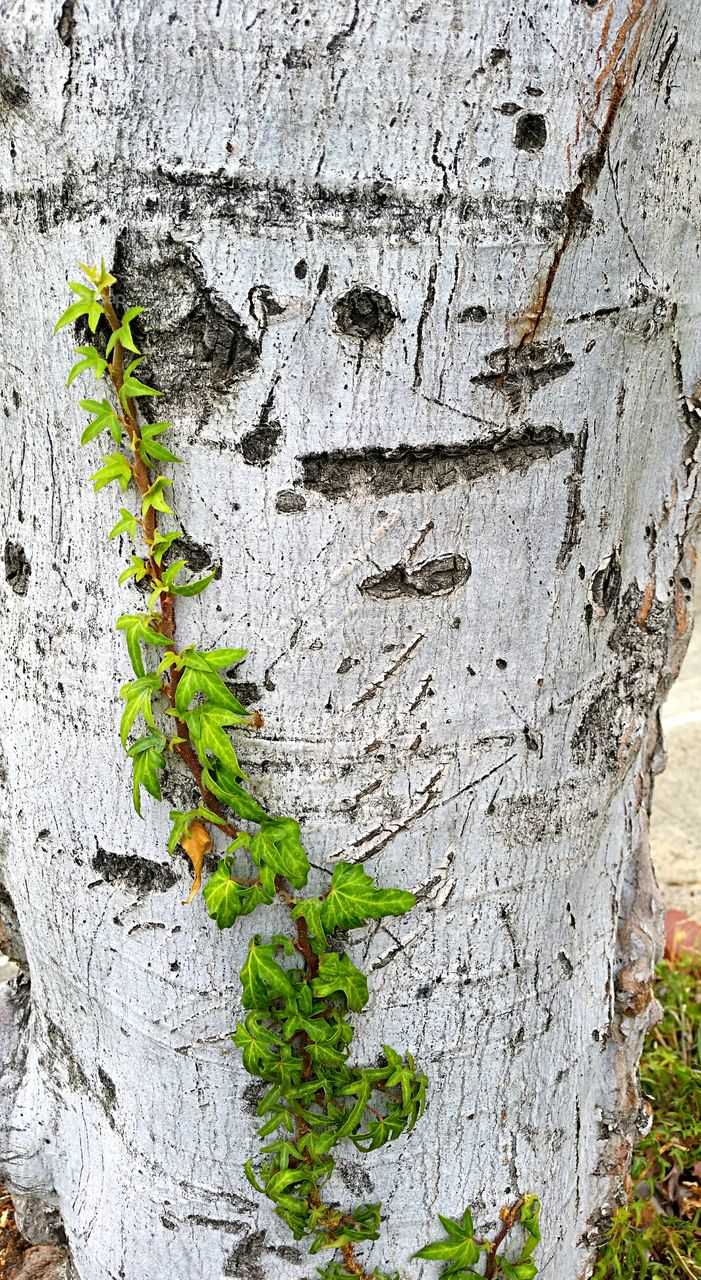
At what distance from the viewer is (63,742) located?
4.55 ft

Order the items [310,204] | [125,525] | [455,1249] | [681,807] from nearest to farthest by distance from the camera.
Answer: [310,204]
[125,525]
[455,1249]
[681,807]

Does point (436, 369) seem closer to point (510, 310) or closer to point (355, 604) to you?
point (510, 310)

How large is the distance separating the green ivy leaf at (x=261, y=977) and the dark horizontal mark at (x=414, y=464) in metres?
0.57

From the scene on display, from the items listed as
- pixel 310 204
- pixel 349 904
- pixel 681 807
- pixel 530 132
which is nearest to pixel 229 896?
pixel 349 904

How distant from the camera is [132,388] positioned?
1.13 metres

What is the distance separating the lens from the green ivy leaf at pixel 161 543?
1.19m

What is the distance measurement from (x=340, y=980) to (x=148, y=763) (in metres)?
0.36

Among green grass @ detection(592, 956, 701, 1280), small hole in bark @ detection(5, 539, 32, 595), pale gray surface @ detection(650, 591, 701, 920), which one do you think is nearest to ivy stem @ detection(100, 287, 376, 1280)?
small hole in bark @ detection(5, 539, 32, 595)

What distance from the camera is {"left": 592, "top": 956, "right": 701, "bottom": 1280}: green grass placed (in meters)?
2.14

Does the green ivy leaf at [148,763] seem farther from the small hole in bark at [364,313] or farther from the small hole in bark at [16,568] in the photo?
the small hole in bark at [364,313]

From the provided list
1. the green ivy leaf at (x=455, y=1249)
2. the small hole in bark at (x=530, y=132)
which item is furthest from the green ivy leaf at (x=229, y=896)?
the small hole in bark at (x=530, y=132)

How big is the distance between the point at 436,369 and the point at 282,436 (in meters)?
0.19

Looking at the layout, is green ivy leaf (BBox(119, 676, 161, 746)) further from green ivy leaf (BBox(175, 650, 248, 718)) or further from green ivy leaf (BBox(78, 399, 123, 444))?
green ivy leaf (BBox(78, 399, 123, 444))

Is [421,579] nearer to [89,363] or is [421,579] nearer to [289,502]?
[289,502]
